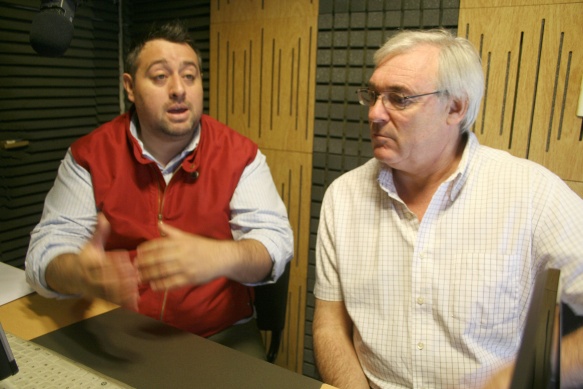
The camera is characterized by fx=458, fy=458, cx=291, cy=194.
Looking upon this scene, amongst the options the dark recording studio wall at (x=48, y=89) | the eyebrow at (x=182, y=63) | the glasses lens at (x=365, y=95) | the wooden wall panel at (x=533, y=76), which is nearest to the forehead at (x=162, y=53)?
the eyebrow at (x=182, y=63)

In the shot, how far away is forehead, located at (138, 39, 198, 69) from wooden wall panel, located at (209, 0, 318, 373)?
0.80 metres

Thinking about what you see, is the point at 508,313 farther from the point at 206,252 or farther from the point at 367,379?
the point at 206,252

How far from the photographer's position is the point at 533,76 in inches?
75.7

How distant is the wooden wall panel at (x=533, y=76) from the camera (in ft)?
6.08

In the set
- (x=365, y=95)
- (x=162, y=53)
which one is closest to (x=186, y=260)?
(x=365, y=95)

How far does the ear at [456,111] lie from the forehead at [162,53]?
1.00 m

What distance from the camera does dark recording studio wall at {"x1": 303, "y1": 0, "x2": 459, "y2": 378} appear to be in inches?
85.4

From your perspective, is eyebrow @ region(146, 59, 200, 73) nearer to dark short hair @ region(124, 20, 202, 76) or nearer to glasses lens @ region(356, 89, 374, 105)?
dark short hair @ region(124, 20, 202, 76)

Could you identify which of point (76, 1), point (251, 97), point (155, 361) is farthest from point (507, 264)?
point (251, 97)

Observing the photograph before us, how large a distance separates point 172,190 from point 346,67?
115cm

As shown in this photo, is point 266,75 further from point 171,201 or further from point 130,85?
point 171,201

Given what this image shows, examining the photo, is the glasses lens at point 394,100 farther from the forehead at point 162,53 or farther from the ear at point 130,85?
the ear at point 130,85

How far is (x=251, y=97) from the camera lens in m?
2.63

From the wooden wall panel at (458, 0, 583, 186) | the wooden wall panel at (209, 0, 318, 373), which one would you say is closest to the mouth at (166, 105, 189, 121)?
the wooden wall panel at (209, 0, 318, 373)
